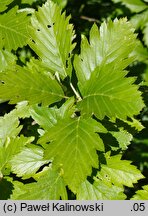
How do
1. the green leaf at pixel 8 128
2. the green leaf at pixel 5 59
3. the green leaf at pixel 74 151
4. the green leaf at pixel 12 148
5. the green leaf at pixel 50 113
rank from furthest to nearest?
the green leaf at pixel 5 59, the green leaf at pixel 8 128, the green leaf at pixel 12 148, the green leaf at pixel 50 113, the green leaf at pixel 74 151

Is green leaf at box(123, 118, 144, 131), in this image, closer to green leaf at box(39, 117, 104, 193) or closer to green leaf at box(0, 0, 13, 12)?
green leaf at box(39, 117, 104, 193)

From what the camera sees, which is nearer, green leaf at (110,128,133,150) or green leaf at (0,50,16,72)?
green leaf at (110,128,133,150)

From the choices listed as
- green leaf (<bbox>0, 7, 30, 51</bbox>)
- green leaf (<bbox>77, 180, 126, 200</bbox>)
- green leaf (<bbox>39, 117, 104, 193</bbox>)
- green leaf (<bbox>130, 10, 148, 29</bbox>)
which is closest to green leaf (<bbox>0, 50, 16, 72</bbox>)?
green leaf (<bbox>0, 7, 30, 51</bbox>)

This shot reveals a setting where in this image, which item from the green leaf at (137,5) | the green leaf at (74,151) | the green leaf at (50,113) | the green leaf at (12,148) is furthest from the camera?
the green leaf at (137,5)

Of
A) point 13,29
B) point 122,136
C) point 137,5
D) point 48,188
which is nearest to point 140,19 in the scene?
point 137,5

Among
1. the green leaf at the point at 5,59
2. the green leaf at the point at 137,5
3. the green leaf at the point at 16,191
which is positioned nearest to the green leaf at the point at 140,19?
the green leaf at the point at 137,5

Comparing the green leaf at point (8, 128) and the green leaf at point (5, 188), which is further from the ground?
the green leaf at point (8, 128)

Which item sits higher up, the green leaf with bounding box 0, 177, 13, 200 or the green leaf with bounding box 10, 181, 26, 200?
the green leaf with bounding box 0, 177, 13, 200

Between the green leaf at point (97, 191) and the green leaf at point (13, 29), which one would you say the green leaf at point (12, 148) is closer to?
the green leaf at point (97, 191)
